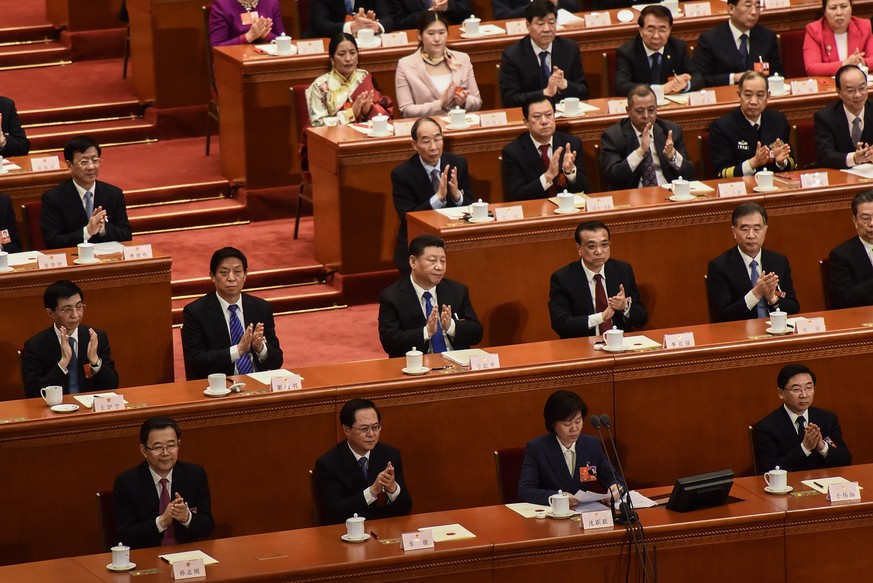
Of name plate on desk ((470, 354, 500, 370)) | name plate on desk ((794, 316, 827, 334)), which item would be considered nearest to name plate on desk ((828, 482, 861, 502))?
name plate on desk ((794, 316, 827, 334))

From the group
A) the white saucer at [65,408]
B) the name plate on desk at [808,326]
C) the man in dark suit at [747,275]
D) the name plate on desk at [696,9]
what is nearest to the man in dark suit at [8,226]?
the white saucer at [65,408]

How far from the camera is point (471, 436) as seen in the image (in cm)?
564

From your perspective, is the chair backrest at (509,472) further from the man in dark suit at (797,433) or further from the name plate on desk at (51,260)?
the name plate on desk at (51,260)

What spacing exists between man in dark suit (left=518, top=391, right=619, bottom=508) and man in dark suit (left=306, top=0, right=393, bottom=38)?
11.1ft

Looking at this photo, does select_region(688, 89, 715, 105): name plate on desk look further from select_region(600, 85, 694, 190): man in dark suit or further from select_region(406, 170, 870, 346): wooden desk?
select_region(406, 170, 870, 346): wooden desk

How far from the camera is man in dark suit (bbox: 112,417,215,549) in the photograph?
16.2ft

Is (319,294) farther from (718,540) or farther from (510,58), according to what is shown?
(718,540)

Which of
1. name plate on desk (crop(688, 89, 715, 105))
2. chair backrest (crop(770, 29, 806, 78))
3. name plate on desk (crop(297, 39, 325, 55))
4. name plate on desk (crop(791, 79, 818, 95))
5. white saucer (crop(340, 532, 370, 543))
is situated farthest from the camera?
chair backrest (crop(770, 29, 806, 78))

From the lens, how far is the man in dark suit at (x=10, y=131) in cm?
721

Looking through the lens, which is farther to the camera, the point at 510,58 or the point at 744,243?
the point at 510,58

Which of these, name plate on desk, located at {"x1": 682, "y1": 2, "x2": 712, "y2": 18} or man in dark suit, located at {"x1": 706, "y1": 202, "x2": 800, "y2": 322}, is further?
name plate on desk, located at {"x1": 682, "y1": 2, "x2": 712, "y2": 18}

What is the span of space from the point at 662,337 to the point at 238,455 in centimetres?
163

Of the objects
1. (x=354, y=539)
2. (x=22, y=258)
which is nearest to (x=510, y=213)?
(x=22, y=258)

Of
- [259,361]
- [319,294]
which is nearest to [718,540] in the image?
[259,361]
